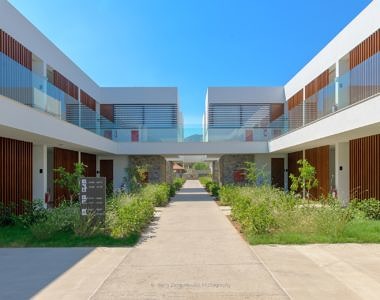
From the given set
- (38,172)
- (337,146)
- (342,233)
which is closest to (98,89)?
(38,172)

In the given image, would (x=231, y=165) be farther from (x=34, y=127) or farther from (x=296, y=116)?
(x=34, y=127)

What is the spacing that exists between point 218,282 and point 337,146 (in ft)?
49.9

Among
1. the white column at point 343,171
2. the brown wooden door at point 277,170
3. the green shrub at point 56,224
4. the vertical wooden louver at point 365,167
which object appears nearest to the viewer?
the green shrub at point 56,224

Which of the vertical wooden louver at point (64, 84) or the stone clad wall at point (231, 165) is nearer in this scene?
the vertical wooden louver at point (64, 84)

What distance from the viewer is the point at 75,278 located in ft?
23.9

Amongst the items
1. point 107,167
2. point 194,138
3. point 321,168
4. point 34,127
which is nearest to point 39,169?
point 34,127

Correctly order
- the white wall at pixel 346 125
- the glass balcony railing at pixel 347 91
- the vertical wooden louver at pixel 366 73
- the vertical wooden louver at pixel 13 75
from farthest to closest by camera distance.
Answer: the glass balcony railing at pixel 347 91 < the vertical wooden louver at pixel 366 73 < the white wall at pixel 346 125 < the vertical wooden louver at pixel 13 75

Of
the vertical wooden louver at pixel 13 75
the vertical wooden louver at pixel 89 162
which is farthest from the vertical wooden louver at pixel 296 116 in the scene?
the vertical wooden louver at pixel 13 75

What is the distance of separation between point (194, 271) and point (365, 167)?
12221mm

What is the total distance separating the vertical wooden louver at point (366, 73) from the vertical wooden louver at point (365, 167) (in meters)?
2.84

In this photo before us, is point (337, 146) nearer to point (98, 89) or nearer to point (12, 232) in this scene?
point (12, 232)

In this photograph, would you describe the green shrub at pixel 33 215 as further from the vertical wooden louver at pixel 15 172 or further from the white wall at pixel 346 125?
the white wall at pixel 346 125

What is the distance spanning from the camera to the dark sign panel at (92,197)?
38.5 feet

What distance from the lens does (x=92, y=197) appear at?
11.9m
